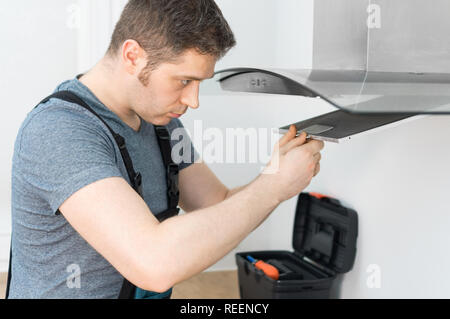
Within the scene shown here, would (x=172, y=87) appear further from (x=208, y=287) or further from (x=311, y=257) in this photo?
(x=208, y=287)

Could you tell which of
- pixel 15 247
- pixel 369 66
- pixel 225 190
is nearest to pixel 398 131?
pixel 369 66

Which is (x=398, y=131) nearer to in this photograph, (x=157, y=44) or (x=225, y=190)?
(x=225, y=190)

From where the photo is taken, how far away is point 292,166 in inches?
37.3

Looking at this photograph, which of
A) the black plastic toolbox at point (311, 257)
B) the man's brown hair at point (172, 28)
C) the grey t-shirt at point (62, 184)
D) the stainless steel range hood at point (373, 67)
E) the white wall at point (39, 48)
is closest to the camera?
the stainless steel range hood at point (373, 67)

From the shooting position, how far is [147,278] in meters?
0.82

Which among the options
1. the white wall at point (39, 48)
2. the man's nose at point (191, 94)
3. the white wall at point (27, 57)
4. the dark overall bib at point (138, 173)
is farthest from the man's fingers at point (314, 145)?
the white wall at point (27, 57)

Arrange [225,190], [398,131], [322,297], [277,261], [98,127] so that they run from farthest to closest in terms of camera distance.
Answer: [277,261] → [322,297] → [398,131] → [225,190] → [98,127]

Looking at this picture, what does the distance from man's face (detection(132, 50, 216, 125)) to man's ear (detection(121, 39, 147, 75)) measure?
0.09 feet

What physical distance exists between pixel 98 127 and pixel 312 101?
43.7 inches

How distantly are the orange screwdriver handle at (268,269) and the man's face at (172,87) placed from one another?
0.80m

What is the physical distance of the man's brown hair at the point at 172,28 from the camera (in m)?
0.95

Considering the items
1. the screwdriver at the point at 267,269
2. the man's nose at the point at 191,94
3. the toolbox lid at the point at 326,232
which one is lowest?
the screwdriver at the point at 267,269

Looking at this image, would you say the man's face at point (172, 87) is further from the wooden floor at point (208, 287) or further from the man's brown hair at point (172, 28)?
the wooden floor at point (208, 287)

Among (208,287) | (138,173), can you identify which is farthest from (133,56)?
(208,287)
